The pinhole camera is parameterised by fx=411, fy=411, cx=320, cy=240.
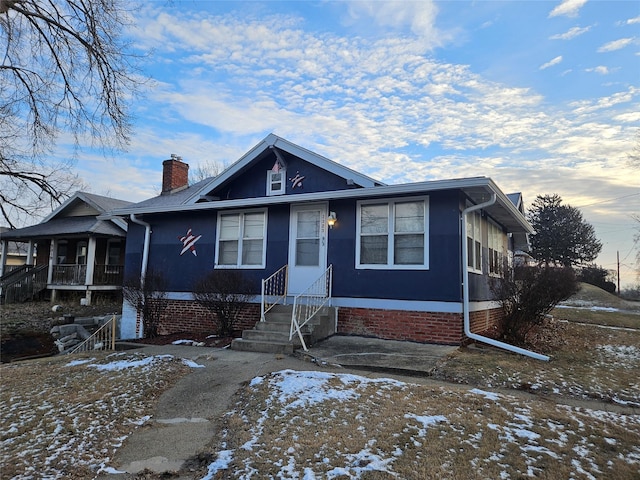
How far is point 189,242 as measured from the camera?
11.6 metres

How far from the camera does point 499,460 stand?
3.29 meters

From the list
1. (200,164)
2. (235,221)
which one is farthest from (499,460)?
(200,164)

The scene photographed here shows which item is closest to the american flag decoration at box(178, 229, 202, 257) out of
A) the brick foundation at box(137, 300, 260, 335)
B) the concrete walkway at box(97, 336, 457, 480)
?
the brick foundation at box(137, 300, 260, 335)

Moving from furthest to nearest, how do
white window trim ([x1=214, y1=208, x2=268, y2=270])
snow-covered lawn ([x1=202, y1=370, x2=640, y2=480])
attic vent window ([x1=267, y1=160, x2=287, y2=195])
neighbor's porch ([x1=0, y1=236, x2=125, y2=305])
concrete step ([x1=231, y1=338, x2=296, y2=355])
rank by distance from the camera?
1. neighbor's porch ([x1=0, y1=236, x2=125, y2=305])
2. attic vent window ([x1=267, y1=160, x2=287, y2=195])
3. white window trim ([x1=214, y1=208, x2=268, y2=270])
4. concrete step ([x1=231, y1=338, x2=296, y2=355])
5. snow-covered lawn ([x1=202, y1=370, x2=640, y2=480])

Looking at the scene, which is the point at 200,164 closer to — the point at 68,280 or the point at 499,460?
the point at 68,280

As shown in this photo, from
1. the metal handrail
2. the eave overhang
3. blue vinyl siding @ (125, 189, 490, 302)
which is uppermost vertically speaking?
the eave overhang

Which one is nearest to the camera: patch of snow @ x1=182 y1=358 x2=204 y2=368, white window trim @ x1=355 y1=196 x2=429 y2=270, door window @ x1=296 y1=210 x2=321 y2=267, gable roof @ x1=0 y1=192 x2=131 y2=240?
patch of snow @ x1=182 y1=358 x2=204 y2=368

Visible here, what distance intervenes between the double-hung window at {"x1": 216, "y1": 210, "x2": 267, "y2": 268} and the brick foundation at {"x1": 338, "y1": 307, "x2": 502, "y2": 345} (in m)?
2.82

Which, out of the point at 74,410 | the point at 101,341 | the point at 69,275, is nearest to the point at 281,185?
the point at 101,341

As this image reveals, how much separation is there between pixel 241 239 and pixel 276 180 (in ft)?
6.11

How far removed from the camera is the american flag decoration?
37.7ft

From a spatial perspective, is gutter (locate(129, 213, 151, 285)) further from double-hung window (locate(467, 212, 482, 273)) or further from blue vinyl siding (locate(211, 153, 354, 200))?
double-hung window (locate(467, 212, 482, 273))

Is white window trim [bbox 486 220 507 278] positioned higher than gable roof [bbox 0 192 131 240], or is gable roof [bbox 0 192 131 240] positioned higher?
gable roof [bbox 0 192 131 240]

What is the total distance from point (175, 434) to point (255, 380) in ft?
5.23
